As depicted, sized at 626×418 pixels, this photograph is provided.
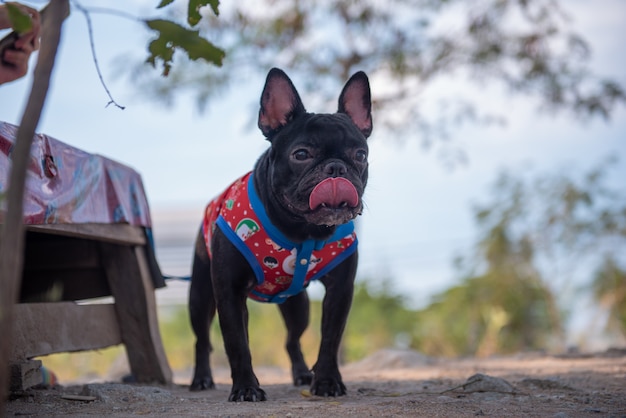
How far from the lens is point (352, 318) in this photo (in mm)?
11633

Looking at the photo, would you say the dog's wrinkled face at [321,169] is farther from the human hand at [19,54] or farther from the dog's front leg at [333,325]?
the human hand at [19,54]

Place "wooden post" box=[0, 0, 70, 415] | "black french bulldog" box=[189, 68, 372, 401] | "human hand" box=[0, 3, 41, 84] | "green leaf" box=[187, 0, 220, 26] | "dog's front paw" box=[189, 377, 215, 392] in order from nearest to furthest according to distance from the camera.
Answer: "wooden post" box=[0, 0, 70, 415]
"green leaf" box=[187, 0, 220, 26]
"human hand" box=[0, 3, 41, 84]
"black french bulldog" box=[189, 68, 372, 401]
"dog's front paw" box=[189, 377, 215, 392]

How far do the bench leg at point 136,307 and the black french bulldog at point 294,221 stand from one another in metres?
1.03

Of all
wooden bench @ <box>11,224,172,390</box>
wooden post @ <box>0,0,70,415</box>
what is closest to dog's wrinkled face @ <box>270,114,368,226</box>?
Answer: wooden bench @ <box>11,224,172,390</box>

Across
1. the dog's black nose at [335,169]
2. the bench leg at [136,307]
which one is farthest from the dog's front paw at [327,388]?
the bench leg at [136,307]

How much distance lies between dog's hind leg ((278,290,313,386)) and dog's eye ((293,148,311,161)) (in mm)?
1455

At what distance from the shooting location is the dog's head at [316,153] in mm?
3443

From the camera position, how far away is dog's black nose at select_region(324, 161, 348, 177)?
3.48m

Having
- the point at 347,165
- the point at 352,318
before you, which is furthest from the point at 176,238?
the point at 347,165

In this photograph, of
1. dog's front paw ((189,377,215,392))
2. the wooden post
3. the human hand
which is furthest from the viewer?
dog's front paw ((189,377,215,392))

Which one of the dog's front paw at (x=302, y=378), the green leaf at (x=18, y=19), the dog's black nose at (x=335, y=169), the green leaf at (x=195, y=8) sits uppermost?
the green leaf at (x=195, y=8)

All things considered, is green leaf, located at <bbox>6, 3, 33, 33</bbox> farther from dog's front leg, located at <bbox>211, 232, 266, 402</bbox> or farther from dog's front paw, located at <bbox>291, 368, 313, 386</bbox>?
dog's front paw, located at <bbox>291, 368, 313, 386</bbox>

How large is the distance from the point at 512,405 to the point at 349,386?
4.86 feet

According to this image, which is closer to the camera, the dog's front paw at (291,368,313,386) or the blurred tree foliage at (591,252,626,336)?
the dog's front paw at (291,368,313,386)
